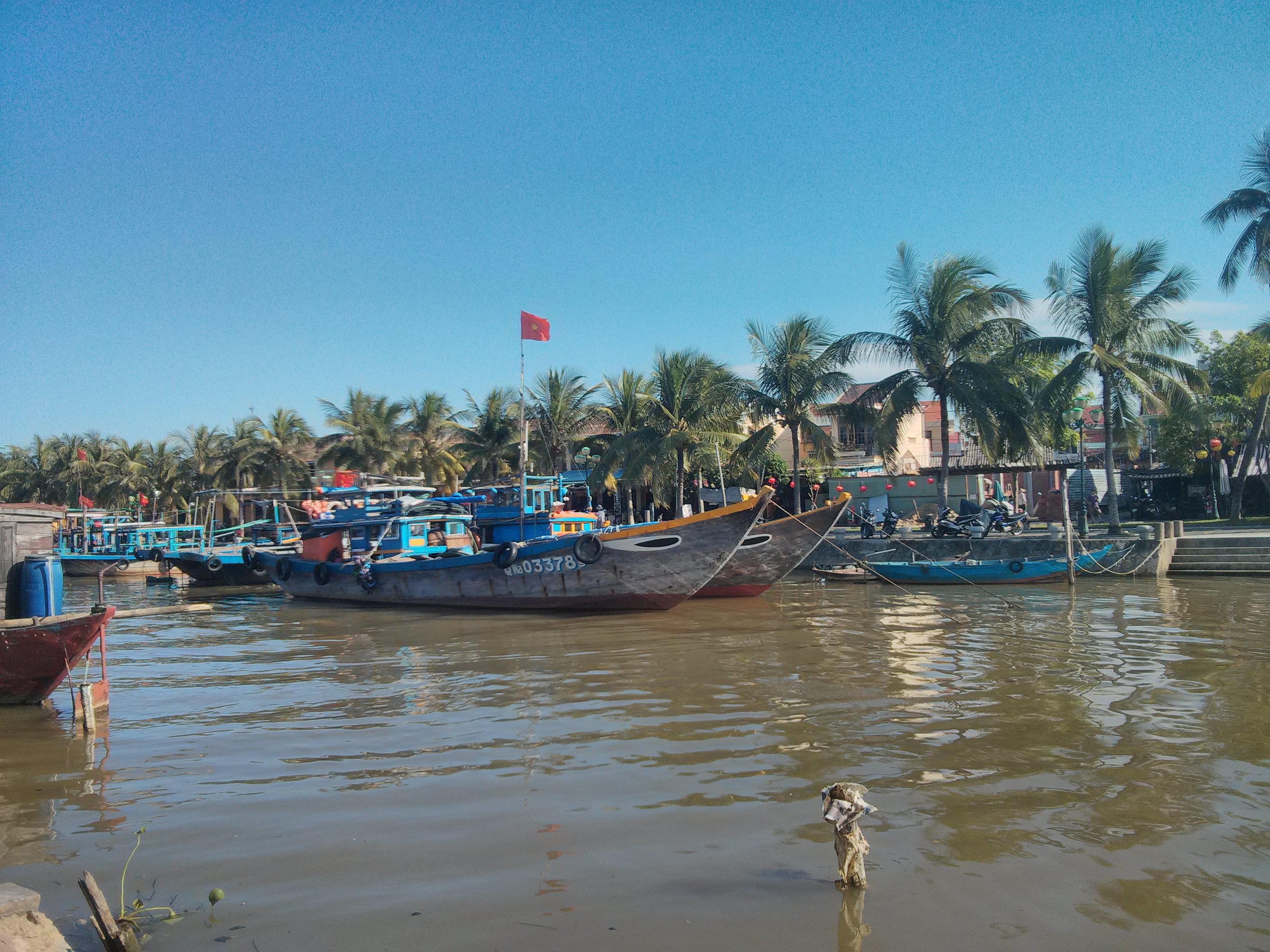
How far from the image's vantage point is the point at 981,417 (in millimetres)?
23984

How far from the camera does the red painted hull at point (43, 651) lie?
7.95 m

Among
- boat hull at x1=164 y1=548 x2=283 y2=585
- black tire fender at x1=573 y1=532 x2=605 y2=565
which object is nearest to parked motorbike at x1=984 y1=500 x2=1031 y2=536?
black tire fender at x1=573 y1=532 x2=605 y2=565

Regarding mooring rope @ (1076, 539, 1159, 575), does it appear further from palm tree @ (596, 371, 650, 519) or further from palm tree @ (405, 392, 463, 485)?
palm tree @ (405, 392, 463, 485)

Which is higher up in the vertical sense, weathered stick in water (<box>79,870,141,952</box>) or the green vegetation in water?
weathered stick in water (<box>79,870,141,952</box>)

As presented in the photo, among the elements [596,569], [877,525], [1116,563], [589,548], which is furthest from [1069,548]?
[589,548]

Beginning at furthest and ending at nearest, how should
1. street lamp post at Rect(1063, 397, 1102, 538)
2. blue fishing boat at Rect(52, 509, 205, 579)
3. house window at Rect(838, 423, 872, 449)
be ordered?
house window at Rect(838, 423, 872, 449), blue fishing boat at Rect(52, 509, 205, 579), street lamp post at Rect(1063, 397, 1102, 538)

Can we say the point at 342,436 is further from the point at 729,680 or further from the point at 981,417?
the point at 729,680

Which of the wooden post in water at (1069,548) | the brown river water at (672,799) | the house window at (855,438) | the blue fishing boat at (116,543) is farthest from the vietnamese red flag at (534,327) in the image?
the house window at (855,438)

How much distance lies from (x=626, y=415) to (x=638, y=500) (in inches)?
219

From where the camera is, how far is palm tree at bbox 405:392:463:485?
37.8 metres

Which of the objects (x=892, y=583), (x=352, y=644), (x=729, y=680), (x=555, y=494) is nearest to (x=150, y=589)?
(x=555, y=494)

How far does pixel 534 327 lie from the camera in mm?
16875

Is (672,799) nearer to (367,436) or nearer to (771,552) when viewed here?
(771,552)

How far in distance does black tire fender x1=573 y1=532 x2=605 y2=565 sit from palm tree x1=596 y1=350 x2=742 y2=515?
10.9 metres
